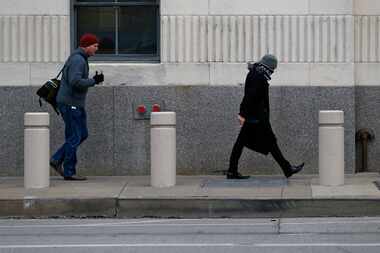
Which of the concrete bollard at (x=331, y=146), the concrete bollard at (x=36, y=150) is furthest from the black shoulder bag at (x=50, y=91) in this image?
the concrete bollard at (x=331, y=146)

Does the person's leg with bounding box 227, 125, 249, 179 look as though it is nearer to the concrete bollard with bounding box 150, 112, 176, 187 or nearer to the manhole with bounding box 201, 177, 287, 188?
the manhole with bounding box 201, 177, 287, 188

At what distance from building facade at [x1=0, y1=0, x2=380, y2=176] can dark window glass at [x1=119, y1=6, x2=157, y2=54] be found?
1.13 ft

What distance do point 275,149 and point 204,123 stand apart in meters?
1.65

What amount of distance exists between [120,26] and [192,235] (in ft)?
18.6

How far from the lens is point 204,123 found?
15.1 m

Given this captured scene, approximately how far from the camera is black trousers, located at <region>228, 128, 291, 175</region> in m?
13.7

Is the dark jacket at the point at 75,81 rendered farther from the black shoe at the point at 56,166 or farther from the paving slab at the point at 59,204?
the paving slab at the point at 59,204

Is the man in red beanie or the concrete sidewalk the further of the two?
the man in red beanie

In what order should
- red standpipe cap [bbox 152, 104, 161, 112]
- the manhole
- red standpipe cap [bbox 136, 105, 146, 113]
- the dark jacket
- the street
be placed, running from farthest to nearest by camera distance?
red standpipe cap [bbox 136, 105, 146, 113] < red standpipe cap [bbox 152, 104, 161, 112] < the dark jacket < the manhole < the street

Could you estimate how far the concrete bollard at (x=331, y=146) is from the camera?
13.0m

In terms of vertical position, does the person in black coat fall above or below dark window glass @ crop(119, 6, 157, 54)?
below

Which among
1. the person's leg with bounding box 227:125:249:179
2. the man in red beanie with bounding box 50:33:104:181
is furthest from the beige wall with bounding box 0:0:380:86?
the person's leg with bounding box 227:125:249:179

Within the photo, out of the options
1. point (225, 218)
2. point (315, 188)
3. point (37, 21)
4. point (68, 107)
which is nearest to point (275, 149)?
point (315, 188)

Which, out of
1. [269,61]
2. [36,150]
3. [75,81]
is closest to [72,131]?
[75,81]
